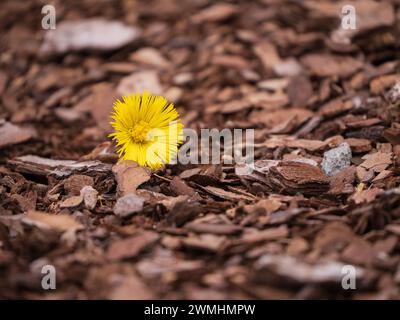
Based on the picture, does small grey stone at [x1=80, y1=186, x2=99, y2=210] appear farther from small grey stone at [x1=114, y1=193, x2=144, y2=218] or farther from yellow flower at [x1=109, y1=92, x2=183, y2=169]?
yellow flower at [x1=109, y1=92, x2=183, y2=169]

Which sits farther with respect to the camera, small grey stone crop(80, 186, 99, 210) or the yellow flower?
the yellow flower

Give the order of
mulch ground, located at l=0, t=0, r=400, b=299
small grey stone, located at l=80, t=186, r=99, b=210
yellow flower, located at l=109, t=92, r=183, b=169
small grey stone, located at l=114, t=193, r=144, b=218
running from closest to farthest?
mulch ground, located at l=0, t=0, r=400, b=299 < small grey stone, located at l=114, t=193, r=144, b=218 < small grey stone, located at l=80, t=186, r=99, b=210 < yellow flower, located at l=109, t=92, r=183, b=169

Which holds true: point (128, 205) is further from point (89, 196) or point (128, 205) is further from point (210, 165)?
point (210, 165)

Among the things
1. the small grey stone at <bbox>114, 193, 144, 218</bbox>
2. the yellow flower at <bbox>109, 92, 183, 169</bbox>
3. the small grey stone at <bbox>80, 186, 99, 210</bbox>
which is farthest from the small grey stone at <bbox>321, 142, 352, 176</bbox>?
the small grey stone at <bbox>80, 186, 99, 210</bbox>

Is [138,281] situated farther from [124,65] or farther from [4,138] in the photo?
[124,65]

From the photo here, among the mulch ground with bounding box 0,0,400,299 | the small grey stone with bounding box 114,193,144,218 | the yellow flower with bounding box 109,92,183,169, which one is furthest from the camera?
the yellow flower with bounding box 109,92,183,169

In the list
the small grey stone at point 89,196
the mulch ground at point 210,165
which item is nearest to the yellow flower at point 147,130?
the mulch ground at point 210,165


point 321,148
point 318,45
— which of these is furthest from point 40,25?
point 321,148
